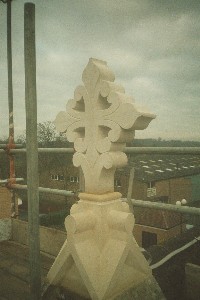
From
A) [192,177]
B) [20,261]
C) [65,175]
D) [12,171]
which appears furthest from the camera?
[65,175]

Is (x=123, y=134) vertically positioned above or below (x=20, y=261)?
above

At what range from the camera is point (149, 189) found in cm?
3925

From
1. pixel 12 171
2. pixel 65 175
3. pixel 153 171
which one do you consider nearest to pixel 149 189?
pixel 153 171

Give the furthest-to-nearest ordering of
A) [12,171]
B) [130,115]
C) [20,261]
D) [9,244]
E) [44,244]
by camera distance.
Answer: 1. [12,171]
2. [9,244]
3. [44,244]
4. [20,261]
5. [130,115]

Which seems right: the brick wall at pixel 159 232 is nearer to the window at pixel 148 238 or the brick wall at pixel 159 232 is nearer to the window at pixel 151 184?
the window at pixel 148 238

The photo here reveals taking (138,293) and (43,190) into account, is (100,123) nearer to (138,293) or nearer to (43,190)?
(138,293)

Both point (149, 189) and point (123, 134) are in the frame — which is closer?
point (123, 134)

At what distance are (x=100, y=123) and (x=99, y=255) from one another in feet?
2.87

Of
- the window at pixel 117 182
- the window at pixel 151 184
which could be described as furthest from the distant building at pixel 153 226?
the window at pixel 117 182

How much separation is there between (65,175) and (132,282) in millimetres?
50605

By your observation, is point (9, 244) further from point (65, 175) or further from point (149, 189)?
point (65, 175)

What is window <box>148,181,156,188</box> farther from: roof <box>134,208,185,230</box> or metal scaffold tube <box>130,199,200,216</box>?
metal scaffold tube <box>130,199,200,216</box>

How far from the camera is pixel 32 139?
57.1 inches

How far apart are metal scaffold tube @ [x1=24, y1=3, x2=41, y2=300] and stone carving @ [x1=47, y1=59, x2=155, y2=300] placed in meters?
0.47
